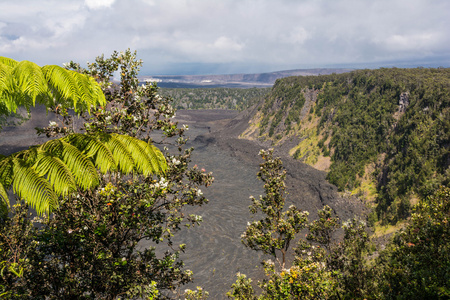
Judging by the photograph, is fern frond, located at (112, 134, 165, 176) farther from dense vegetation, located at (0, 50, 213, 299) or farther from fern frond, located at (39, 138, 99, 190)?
fern frond, located at (39, 138, 99, 190)

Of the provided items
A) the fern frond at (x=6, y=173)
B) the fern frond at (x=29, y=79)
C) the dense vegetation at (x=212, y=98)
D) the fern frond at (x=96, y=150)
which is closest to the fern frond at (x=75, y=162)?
the fern frond at (x=96, y=150)

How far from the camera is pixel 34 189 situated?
388cm

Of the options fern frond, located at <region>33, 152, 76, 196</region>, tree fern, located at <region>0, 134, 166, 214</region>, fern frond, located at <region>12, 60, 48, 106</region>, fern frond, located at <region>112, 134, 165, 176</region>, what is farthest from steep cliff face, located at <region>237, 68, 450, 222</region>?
fern frond, located at <region>12, 60, 48, 106</region>

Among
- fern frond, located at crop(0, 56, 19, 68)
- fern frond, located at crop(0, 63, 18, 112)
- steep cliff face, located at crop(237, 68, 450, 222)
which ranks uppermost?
fern frond, located at crop(0, 56, 19, 68)

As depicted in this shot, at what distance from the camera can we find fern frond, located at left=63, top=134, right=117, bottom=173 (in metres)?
4.30

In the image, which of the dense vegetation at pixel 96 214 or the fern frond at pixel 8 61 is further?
the fern frond at pixel 8 61

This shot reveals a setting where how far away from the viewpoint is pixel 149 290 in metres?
5.54

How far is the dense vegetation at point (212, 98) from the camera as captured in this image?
170 m

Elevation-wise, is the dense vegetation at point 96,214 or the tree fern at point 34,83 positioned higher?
the tree fern at point 34,83

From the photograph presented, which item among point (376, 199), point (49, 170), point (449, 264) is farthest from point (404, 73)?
point (49, 170)

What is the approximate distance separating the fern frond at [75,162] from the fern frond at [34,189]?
33cm

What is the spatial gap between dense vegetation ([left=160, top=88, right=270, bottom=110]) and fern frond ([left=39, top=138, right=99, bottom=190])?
161m

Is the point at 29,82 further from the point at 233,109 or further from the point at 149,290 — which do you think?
the point at 233,109

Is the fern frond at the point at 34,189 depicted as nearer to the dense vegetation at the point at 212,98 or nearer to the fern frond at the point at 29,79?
the fern frond at the point at 29,79
